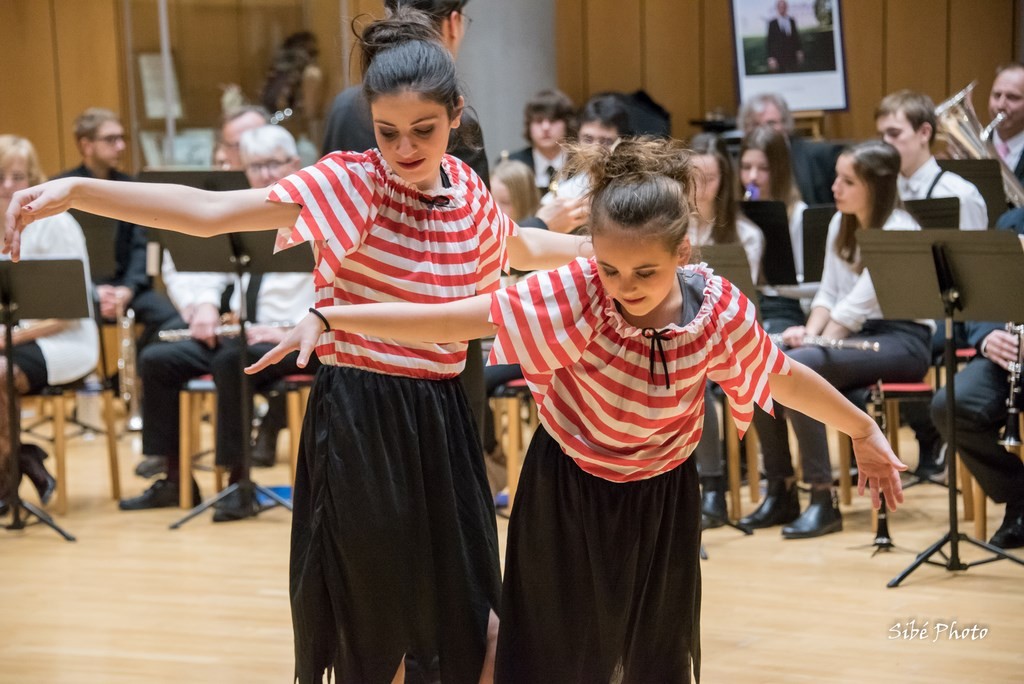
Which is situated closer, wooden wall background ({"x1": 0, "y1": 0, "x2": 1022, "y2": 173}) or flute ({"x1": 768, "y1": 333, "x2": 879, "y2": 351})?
flute ({"x1": 768, "y1": 333, "x2": 879, "y2": 351})

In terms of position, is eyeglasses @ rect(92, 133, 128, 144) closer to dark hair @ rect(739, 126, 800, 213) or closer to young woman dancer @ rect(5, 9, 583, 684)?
dark hair @ rect(739, 126, 800, 213)

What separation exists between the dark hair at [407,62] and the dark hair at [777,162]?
3.54 meters

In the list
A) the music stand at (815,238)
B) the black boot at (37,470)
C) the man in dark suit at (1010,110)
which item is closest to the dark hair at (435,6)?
the music stand at (815,238)

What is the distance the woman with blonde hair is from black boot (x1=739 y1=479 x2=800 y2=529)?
9.17 feet

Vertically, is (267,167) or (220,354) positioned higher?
(267,167)

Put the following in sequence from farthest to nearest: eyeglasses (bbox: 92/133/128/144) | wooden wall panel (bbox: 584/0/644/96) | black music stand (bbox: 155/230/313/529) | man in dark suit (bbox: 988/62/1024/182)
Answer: wooden wall panel (bbox: 584/0/644/96), eyeglasses (bbox: 92/133/128/144), man in dark suit (bbox: 988/62/1024/182), black music stand (bbox: 155/230/313/529)

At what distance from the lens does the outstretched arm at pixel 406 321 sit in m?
1.91

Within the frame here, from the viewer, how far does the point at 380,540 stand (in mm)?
2320

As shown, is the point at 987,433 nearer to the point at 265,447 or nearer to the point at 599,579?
the point at 599,579

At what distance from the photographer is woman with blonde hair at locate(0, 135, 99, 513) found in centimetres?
513

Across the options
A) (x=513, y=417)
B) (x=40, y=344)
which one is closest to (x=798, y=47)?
(x=513, y=417)

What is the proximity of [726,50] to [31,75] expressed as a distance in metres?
4.92

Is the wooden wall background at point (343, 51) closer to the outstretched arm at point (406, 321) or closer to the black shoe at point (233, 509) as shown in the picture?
the black shoe at point (233, 509)

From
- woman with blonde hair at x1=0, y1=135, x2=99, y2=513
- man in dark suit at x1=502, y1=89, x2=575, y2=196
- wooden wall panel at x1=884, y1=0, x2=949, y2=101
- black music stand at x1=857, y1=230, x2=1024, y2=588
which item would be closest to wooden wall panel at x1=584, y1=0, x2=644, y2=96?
wooden wall panel at x1=884, y1=0, x2=949, y2=101
